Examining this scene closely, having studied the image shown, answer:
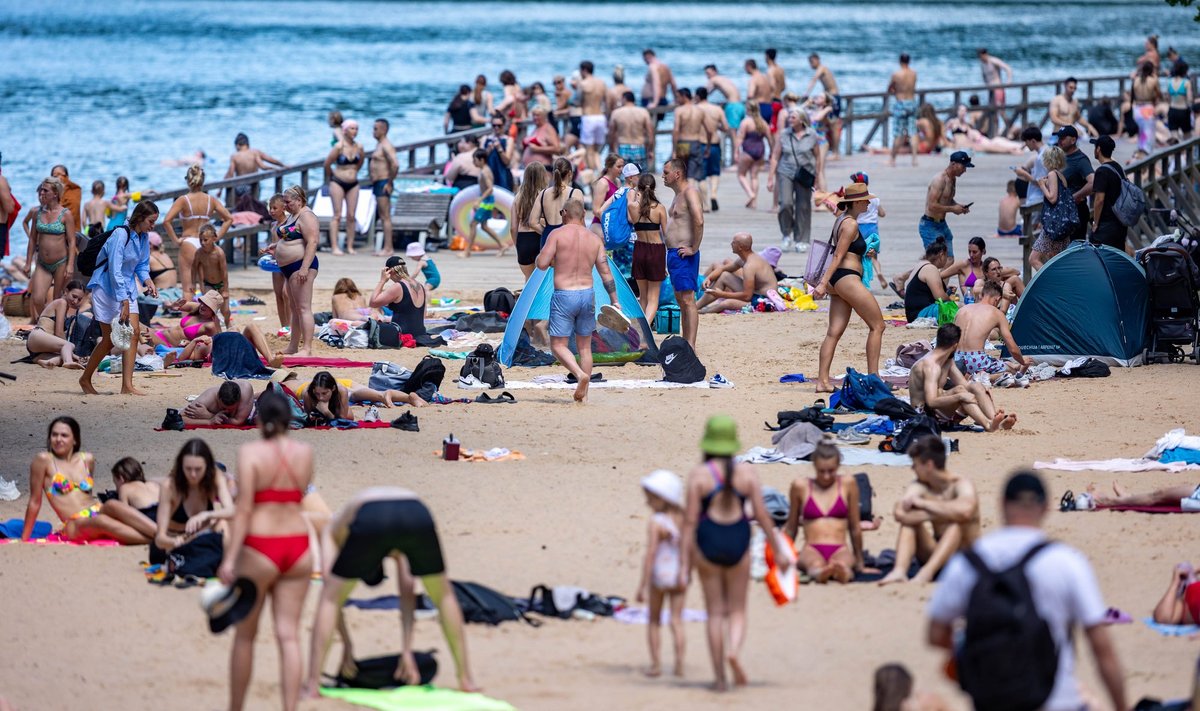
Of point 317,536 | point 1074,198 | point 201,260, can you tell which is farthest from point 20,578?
point 1074,198

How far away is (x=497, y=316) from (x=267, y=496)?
10.3 m

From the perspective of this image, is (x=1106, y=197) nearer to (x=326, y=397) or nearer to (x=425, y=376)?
(x=425, y=376)

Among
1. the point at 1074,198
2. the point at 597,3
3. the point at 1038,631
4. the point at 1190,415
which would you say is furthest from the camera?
the point at 597,3

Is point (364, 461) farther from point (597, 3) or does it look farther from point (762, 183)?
point (597, 3)

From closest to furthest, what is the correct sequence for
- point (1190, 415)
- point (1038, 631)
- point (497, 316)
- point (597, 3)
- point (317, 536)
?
point (1038, 631) → point (317, 536) → point (1190, 415) → point (497, 316) → point (597, 3)

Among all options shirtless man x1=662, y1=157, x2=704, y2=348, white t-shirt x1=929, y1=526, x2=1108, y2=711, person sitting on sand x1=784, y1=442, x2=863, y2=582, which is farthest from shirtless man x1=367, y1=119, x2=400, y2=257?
white t-shirt x1=929, y1=526, x2=1108, y2=711

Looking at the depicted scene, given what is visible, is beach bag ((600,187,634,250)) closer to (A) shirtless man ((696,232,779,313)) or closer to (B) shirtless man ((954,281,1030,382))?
(A) shirtless man ((696,232,779,313))

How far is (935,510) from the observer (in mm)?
8695

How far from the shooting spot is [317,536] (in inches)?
352

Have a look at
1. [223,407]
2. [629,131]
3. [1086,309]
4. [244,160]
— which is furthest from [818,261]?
[244,160]

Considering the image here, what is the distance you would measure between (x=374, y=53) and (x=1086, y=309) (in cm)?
7904

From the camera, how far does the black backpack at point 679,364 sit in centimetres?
1421

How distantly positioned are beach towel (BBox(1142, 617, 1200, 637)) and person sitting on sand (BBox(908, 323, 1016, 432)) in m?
3.92

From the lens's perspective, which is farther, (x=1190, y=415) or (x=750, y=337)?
(x=750, y=337)
